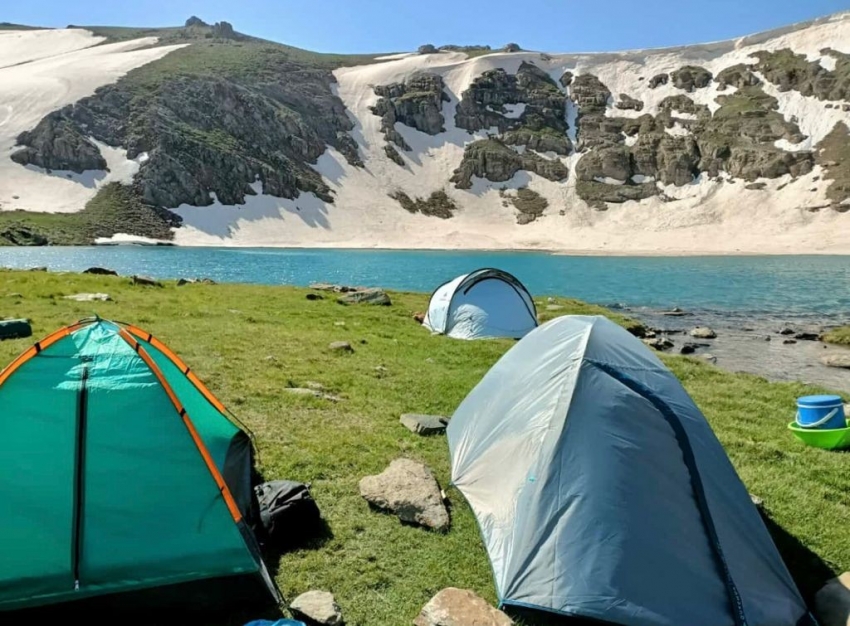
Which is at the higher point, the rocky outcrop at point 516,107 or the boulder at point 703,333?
the rocky outcrop at point 516,107

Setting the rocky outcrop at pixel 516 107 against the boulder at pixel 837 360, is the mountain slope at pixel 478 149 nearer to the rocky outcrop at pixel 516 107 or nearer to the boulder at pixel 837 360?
the rocky outcrop at pixel 516 107

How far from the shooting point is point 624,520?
18.5 feet

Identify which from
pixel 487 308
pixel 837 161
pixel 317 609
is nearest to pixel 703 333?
pixel 487 308

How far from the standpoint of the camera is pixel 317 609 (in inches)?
209

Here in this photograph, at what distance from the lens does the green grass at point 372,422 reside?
624 centimetres

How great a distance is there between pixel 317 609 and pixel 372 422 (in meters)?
5.43

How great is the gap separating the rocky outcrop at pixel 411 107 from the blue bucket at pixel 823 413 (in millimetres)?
163137

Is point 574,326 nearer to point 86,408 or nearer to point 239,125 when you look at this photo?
point 86,408

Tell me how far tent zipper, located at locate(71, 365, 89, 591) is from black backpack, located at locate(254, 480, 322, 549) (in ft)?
5.84

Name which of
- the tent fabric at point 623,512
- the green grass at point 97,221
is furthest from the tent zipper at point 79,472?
the green grass at point 97,221

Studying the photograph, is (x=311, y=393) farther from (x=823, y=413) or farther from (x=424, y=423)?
(x=823, y=413)

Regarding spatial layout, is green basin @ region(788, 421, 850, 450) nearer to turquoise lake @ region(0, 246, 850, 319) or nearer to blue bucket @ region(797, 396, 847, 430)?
blue bucket @ region(797, 396, 847, 430)

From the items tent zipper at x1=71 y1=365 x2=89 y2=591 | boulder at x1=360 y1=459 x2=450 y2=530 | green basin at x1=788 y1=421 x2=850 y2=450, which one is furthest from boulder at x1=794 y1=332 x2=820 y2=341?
tent zipper at x1=71 y1=365 x2=89 y2=591

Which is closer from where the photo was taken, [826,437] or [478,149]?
[826,437]
